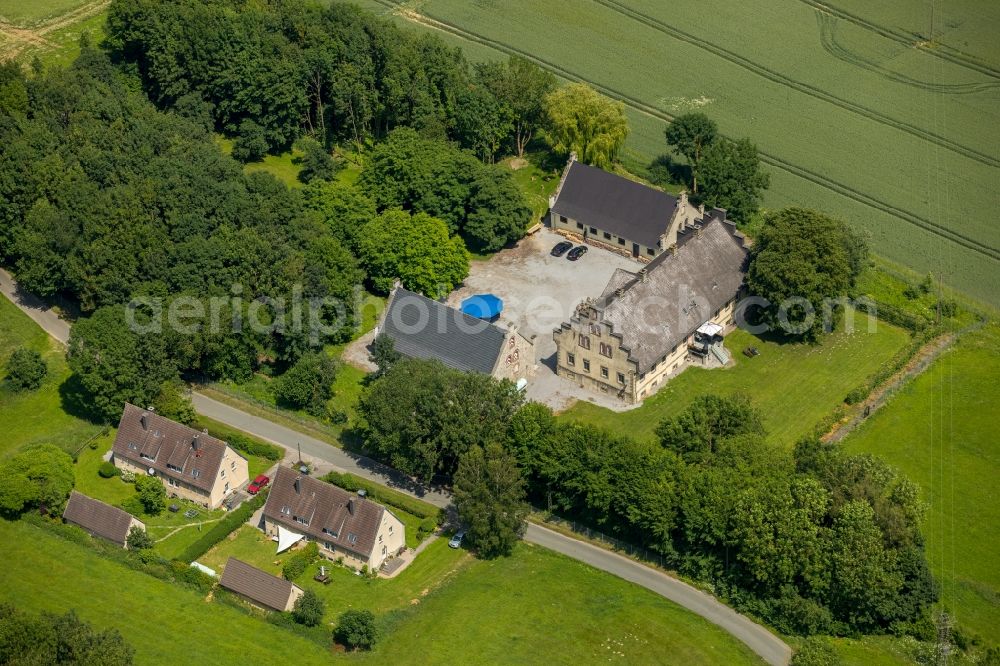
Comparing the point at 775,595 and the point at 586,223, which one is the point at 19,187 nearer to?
the point at 586,223

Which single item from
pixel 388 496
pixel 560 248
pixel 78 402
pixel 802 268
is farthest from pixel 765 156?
pixel 78 402

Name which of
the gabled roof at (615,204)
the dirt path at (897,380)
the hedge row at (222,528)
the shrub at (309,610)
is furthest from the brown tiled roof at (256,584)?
the gabled roof at (615,204)

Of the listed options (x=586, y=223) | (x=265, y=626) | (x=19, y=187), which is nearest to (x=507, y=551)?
(x=265, y=626)

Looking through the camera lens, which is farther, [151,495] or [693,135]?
[693,135]

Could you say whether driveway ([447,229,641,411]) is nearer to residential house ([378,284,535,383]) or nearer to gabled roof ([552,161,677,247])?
gabled roof ([552,161,677,247])

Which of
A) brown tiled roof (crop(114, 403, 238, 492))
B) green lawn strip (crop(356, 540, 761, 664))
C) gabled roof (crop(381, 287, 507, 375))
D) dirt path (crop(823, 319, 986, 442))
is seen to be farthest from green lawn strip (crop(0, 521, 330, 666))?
dirt path (crop(823, 319, 986, 442))

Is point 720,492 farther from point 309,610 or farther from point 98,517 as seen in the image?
point 98,517

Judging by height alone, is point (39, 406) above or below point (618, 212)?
below
